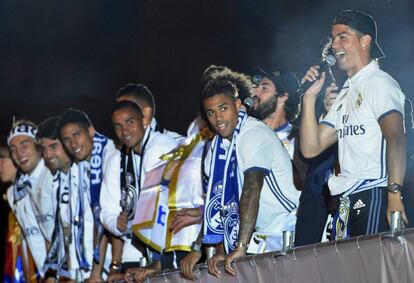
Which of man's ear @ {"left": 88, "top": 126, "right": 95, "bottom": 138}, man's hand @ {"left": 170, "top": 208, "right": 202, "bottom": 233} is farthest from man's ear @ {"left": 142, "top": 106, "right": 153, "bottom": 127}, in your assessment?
man's hand @ {"left": 170, "top": 208, "right": 202, "bottom": 233}

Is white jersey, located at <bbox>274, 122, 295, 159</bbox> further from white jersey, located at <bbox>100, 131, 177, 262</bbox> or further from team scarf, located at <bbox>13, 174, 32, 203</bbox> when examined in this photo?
team scarf, located at <bbox>13, 174, 32, 203</bbox>

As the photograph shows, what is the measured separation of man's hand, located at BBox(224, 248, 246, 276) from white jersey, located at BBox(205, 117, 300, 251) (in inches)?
17.7

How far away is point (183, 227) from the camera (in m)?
7.28

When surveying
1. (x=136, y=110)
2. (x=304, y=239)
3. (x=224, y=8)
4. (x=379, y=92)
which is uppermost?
(x=224, y=8)

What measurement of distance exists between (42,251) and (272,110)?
11.7 feet

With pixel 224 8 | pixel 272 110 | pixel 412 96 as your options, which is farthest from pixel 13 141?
pixel 412 96

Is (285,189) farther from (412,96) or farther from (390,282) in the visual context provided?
(390,282)

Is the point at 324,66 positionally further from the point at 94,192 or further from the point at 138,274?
the point at 94,192

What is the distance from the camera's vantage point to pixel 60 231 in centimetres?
921

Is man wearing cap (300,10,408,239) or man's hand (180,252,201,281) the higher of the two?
man wearing cap (300,10,408,239)

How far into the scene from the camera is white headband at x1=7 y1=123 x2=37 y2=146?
992 cm

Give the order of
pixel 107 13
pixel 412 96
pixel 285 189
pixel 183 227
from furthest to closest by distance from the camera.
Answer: pixel 107 13
pixel 183 227
pixel 285 189
pixel 412 96

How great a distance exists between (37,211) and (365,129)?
179 inches

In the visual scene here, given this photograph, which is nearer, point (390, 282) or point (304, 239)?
point (390, 282)
